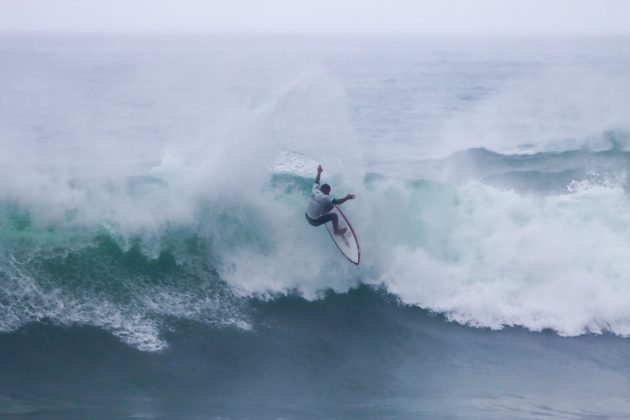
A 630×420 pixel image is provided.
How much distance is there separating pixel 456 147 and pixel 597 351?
29.1 feet

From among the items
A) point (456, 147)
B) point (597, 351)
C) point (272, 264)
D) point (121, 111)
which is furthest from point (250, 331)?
point (121, 111)

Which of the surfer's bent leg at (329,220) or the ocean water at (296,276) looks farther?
the surfer's bent leg at (329,220)

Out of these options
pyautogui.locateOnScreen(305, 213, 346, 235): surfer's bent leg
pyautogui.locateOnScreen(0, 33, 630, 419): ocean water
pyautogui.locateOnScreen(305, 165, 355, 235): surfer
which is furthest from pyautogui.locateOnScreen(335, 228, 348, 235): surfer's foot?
pyautogui.locateOnScreen(0, 33, 630, 419): ocean water

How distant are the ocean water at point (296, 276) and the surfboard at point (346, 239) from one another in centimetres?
55

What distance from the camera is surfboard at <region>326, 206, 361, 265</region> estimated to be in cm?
1170

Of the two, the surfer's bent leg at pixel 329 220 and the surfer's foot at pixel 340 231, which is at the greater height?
the surfer's bent leg at pixel 329 220

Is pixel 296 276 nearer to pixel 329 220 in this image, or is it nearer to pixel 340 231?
pixel 340 231

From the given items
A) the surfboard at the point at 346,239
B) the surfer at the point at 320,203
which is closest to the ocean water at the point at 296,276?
the surfboard at the point at 346,239

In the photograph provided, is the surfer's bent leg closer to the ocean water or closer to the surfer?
the surfer

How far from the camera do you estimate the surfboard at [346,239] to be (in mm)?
11695

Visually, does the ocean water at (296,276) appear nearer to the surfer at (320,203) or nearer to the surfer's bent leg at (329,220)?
the surfer's bent leg at (329,220)

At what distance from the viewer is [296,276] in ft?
40.1

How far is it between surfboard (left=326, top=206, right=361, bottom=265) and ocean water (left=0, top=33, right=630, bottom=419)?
546 millimetres

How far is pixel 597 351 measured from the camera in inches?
435
